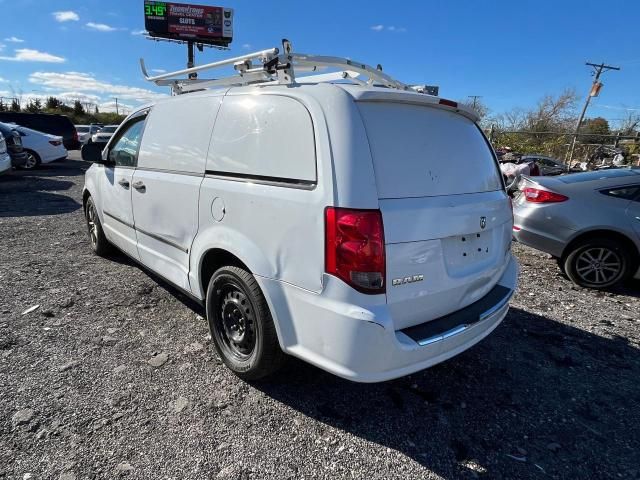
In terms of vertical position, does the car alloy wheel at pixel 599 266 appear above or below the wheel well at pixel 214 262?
below

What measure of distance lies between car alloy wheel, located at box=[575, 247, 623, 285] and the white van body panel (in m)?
2.70

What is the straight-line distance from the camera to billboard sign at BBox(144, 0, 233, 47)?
36469mm

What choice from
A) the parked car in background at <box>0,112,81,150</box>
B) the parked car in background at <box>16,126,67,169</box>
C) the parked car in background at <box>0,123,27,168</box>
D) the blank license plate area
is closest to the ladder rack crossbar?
the blank license plate area

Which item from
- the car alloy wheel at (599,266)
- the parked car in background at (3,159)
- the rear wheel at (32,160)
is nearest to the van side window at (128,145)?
the car alloy wheel at (599,266)

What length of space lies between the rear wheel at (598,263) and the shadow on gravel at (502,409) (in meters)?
1.63

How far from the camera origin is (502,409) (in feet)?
8.32

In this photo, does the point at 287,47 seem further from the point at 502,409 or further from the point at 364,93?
the point at 502,409

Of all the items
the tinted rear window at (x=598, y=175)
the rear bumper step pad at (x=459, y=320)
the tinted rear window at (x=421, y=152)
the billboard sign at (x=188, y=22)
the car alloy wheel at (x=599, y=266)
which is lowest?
the car alloy wheel at (x=599, y=266)

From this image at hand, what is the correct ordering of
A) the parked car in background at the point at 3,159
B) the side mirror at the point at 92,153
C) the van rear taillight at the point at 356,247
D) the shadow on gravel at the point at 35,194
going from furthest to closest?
the parked car in background at the point at 3,159 < the shadow on gravel at the point at 35,194 < the side mirror at the point at 92,153 < the van rear taillight at the point at 356,247

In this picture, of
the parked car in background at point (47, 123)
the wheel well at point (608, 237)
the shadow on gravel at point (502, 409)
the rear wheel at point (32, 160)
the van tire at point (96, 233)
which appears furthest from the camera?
the parked car in background at point (47, 123)

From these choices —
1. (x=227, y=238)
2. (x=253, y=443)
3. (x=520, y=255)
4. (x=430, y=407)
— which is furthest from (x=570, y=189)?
(x=253, y=443)

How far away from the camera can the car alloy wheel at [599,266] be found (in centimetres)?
459

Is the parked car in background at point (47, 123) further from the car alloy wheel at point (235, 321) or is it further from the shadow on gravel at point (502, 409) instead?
the shadow on gravel at point (502, 409)

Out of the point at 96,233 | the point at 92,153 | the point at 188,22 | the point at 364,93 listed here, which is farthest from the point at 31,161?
the point at 188,22
